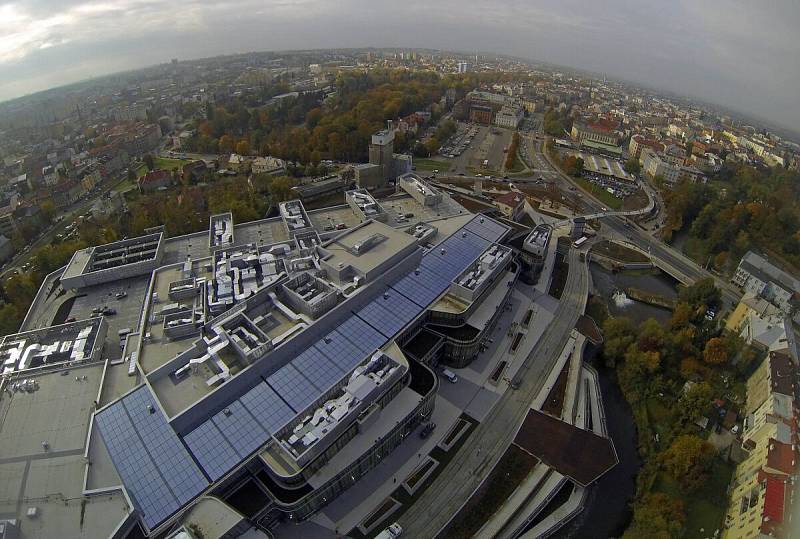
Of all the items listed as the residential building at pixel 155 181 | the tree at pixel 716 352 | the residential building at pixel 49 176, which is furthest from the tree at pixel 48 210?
A: the tree at pixel 716 352

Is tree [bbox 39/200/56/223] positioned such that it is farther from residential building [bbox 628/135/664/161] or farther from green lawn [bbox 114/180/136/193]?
residential building [bbox 628/135/664/161]

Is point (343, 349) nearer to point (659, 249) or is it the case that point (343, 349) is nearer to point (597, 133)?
point (659, 249)

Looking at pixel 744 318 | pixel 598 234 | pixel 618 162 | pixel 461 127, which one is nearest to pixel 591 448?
pixel 744 318

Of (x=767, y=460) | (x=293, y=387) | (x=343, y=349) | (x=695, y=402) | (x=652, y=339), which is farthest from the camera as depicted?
(x=652, y=339)

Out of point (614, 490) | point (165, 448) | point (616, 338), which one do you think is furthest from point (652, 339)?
point (165, 448)

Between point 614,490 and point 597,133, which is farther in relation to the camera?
point 597,133

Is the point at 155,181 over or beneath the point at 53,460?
over

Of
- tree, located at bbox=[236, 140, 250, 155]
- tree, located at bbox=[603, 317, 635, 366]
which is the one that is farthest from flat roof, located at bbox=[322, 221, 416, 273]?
tree, located at bbox=[236, 140, 250, 155]
